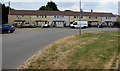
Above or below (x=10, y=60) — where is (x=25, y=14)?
above

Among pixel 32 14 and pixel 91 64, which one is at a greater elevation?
pixel 32 14

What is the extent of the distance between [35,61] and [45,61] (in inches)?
17.5

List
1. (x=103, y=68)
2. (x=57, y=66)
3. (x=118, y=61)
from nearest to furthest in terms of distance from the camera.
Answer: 1. (x=103, y=68)
2. (x=57, y=66)
3. (x=118, y=61)

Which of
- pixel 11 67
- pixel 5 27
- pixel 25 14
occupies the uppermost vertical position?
pixel 25 14

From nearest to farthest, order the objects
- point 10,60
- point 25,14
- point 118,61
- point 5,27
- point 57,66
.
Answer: point 57,66 → point 118,61 → point 10,60 → point 5,27 → point 25,14

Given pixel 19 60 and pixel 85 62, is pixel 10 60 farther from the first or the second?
pixel 85 62

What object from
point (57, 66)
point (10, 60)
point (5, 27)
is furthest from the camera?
point (5, 27)

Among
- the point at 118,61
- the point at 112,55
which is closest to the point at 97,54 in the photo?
the point at 112,55

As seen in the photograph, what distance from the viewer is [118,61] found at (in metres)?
7.35

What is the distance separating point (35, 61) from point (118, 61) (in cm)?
356

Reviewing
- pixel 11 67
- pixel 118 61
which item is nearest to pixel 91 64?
pixel 118 61

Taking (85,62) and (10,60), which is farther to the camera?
(10,60)

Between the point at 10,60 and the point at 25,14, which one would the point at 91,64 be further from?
the point at 25,14

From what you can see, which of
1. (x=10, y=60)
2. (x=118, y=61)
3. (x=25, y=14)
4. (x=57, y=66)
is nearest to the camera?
(x=57, y=66)
